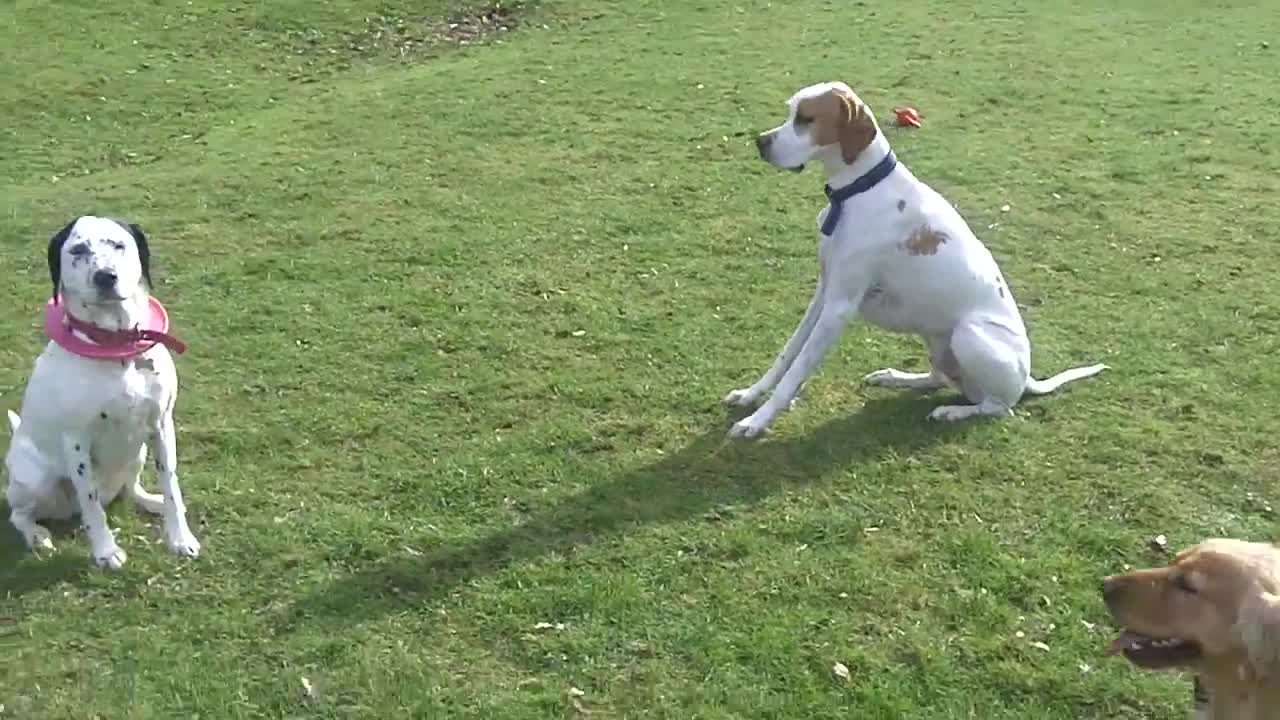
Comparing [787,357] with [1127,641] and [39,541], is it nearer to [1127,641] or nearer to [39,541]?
[1127,641]

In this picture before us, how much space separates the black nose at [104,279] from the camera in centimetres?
437

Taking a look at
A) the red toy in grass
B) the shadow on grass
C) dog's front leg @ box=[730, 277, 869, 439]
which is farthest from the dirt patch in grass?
the shadow on grass

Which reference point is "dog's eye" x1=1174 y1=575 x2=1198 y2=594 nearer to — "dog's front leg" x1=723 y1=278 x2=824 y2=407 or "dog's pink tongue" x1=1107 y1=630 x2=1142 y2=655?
"dog's pink tongue" x1=1107 y1=630 x2=1142 y2=655

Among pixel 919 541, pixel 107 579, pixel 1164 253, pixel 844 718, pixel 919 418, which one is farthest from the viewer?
pixel 1164 253

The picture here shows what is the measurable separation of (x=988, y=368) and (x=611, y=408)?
1.63 meters

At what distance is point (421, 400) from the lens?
6.06 metres

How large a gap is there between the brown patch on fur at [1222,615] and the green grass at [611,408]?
21.3 inches

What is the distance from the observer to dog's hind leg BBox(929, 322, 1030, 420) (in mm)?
5637

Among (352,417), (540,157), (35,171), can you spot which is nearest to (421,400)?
(352,417)

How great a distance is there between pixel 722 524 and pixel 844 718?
1194 mm

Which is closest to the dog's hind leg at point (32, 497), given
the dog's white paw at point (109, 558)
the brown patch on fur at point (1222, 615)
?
the dog's white paw at point (109, 558)

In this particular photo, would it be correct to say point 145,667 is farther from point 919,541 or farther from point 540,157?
point 540,157

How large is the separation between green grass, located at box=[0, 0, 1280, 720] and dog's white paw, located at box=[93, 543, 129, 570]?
0.04 meters

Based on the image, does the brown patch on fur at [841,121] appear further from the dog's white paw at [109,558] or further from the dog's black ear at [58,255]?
the dog's white paw at [109,558]
